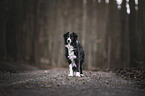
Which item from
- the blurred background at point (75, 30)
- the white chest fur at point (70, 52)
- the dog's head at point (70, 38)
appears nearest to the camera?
the dog's head at point (70, 38)

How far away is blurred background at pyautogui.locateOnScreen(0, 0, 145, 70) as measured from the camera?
10164 millimetres

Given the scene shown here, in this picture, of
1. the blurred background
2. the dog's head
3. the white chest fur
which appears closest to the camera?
the dog's head

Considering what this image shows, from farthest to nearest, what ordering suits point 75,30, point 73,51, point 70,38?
point 75,30
point 73,51
point 70,38

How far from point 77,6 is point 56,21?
2.86 metres

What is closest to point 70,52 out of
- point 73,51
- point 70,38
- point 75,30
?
point 73,51

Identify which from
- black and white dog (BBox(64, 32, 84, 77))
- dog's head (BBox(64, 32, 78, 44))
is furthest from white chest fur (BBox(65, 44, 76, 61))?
dog's head (BBox(64, 32, 78, 44))

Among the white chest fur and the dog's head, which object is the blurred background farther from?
the dog's head

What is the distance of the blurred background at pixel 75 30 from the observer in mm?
10164

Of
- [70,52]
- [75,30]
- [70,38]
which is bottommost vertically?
[70,52]

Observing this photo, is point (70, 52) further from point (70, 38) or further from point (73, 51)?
point (70, 38)

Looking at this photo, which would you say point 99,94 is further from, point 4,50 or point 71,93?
point 4,50

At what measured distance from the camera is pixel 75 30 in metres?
13.0

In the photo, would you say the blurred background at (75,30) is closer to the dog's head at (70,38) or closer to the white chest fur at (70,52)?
the white chest fur at (70,52)

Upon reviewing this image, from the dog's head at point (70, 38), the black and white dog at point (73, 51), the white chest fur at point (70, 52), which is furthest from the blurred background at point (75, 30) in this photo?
the dog's head at point (70, 38)
